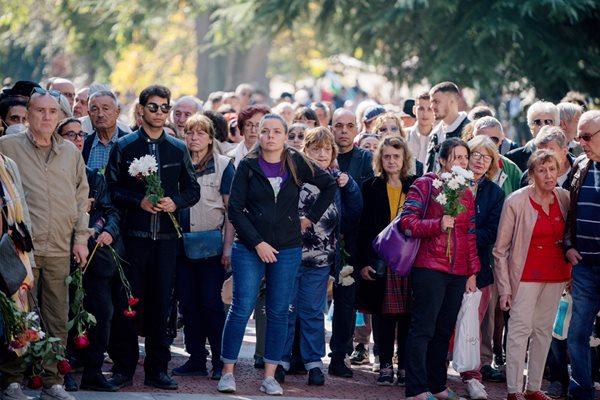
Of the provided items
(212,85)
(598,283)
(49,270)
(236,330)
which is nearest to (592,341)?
(598,283)

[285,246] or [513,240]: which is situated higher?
[513,240]

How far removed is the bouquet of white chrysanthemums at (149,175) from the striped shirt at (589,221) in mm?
3280

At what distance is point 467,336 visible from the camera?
1034 centimetres

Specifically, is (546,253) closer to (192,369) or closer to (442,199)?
(442,199)

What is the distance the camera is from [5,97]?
11.2 m

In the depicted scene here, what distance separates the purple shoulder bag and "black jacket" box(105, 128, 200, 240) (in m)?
1.55

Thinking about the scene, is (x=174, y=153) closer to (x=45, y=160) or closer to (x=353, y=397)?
(x=45, y=160)

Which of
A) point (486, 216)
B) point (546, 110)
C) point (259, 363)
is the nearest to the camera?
point (486, 216)

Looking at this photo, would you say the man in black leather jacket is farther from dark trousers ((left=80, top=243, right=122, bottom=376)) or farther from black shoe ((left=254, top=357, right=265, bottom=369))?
black shoe ((left=254, top=357, right=265, bottom=369))

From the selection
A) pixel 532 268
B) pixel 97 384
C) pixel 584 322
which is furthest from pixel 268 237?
pixel 584 322

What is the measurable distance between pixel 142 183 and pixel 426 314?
7.94 ft

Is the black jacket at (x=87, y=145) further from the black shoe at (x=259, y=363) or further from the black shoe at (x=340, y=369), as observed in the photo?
the black shoe at (x=340, y=369)

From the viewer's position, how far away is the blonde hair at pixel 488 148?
425 inches

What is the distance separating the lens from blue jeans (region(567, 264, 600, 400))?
10211mm
